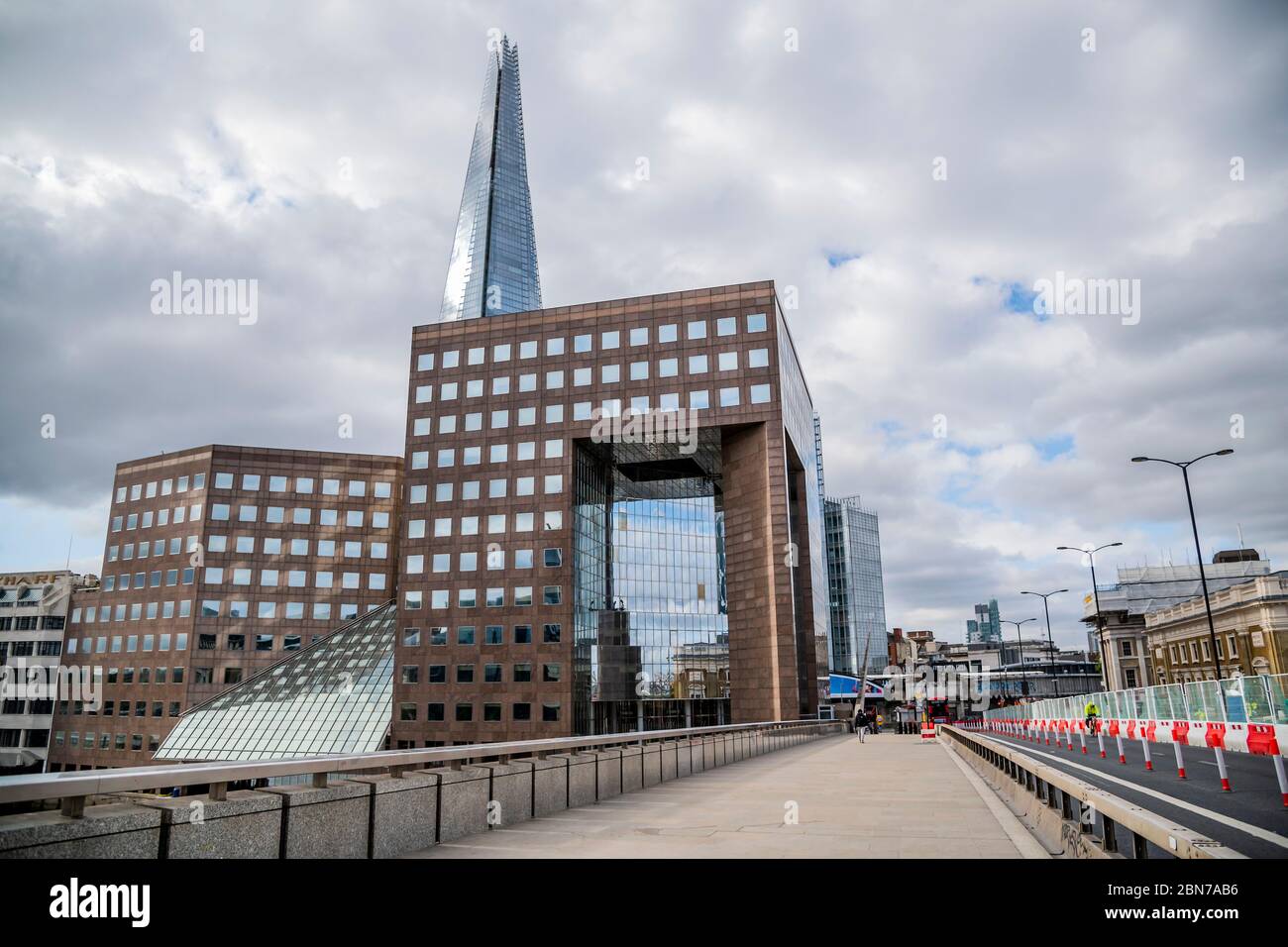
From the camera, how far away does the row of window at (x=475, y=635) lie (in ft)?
238

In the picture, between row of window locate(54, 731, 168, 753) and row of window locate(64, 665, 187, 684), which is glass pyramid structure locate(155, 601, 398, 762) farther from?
row of window locate(64, 665, 187, 684)

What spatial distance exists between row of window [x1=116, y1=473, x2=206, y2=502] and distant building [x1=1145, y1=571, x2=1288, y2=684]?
9352cm

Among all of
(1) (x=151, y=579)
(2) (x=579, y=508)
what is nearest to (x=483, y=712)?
(2) (x=579, y=508)

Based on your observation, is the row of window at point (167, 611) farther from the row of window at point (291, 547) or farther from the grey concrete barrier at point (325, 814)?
the grey concrete barrier at point (325, 814)

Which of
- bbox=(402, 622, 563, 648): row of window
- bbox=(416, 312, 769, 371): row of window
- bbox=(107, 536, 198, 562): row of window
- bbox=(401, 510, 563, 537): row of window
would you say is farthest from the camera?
bbox=(107, 536, 198, 562): row of window

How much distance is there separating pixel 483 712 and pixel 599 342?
3437 cm

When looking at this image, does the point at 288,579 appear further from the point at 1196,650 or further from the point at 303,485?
the point at 1196,650

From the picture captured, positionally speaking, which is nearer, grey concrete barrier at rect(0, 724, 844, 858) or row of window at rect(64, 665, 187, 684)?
grey concrete barrier at rect(0, 724, 844, 858)

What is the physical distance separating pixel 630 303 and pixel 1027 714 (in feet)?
155

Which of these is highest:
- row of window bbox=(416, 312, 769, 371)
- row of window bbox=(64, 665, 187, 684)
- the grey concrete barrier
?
row of window bbox=(416, 312, 769, 371)

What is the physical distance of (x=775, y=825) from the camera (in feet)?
38.9

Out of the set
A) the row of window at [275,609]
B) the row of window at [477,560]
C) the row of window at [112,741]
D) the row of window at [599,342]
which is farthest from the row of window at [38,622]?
the row of window at [599,342]

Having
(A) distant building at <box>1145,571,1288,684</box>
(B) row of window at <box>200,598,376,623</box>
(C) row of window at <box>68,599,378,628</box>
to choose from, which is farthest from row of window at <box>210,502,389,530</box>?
(A) distant building at <box>1145,571,1288,684</box>

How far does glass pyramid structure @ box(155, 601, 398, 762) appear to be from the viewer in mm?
70812
